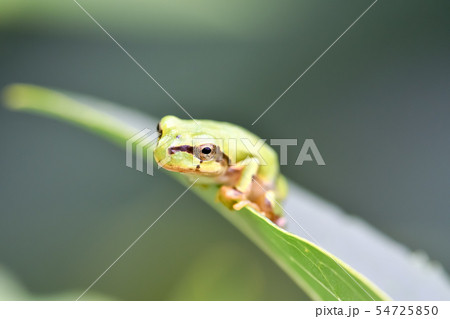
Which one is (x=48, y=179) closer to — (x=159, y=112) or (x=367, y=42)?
(x=159, y=112)

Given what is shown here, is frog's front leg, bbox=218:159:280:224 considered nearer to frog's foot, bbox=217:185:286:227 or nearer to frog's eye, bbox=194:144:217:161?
frog's foot, bbox=217:185:286:227

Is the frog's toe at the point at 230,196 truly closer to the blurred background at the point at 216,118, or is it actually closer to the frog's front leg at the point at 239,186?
the frog's front leg at the point at 239,186

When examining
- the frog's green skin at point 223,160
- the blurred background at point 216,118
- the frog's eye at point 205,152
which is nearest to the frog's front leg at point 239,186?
the frog's green skin at point 223,160

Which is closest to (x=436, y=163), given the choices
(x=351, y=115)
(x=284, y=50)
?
(x=351, y=115)

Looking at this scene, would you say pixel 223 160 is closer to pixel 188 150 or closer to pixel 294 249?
pixel 188 150

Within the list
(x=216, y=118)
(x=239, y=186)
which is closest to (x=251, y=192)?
(x=239, y=186)

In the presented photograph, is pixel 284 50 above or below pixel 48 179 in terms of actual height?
above
